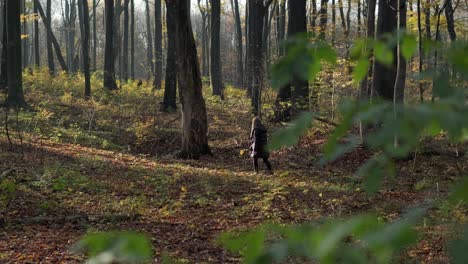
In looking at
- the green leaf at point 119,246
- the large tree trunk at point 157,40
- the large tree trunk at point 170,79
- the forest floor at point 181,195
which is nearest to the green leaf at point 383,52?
the green leaf at point 119,246

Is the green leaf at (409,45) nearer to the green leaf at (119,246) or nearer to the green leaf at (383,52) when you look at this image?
the green leaf at (383,52)

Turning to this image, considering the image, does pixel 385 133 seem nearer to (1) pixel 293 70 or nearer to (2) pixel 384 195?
(1) pixel 293 70

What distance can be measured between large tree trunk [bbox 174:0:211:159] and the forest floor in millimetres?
480

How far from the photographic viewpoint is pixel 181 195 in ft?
29.6

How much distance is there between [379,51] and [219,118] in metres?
20.0

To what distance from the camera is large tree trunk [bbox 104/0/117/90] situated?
81.4 feet

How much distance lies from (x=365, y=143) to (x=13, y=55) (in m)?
18.1

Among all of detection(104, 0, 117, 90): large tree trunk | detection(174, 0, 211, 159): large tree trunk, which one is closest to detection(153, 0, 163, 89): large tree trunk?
detection(104, 0, 117, 90): large tree trunk

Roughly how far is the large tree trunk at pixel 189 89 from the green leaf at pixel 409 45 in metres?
11.7

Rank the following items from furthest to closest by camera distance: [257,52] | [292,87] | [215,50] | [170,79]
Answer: [215,50] < [170,79] < [257,52] < [292,87]

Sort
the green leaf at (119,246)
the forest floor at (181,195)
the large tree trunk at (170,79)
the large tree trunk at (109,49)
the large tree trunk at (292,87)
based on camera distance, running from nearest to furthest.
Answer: the green leaf at (119,246) → the forest floor at (181,195) → the large tree trunk at (292,87) → the large tree trunk at (170,79) → the large tree trunk at (109,49)

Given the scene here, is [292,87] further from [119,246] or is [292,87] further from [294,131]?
[119,246]

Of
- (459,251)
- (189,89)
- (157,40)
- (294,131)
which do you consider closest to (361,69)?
(294,131)

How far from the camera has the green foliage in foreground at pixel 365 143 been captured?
2.67ft
